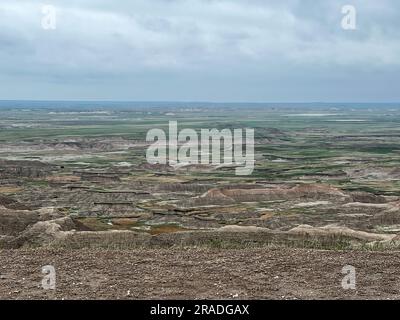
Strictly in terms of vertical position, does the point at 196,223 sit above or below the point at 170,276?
below

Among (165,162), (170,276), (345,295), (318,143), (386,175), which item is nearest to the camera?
(345,295)

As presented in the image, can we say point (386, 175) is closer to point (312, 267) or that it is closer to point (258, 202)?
point (258, 202)

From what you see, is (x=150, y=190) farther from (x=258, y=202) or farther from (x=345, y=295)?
(x=345, y=295)

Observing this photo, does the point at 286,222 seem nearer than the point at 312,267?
No

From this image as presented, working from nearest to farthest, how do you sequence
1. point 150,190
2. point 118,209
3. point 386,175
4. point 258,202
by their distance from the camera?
1. point 118,209
2. point 258,202
3. point 150,190
4. point 386,175
